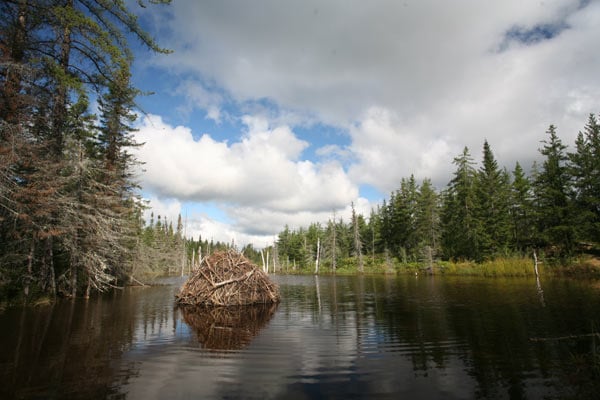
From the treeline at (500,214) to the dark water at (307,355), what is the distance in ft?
99.5

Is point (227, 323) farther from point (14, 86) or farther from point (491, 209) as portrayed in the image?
point (491, 209)

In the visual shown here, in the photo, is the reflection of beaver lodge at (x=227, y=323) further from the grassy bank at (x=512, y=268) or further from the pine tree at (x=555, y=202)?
the pine tree at (x=555, y=202)

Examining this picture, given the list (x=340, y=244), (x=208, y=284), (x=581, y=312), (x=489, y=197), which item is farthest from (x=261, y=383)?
(x=340, y=244)

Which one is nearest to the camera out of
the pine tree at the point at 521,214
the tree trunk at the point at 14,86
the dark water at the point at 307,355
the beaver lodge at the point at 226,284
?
the dark water at the point at 307,355

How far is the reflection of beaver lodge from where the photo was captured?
918 cm

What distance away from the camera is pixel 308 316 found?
1362 cm

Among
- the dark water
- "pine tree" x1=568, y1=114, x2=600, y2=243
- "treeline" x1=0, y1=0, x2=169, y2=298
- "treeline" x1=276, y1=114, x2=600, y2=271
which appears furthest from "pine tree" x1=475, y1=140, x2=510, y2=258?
"treeline" x1=0, y1=0, x2=169, y2=298

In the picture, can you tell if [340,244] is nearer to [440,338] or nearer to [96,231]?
[96,231]

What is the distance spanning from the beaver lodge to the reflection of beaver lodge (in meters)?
0.40

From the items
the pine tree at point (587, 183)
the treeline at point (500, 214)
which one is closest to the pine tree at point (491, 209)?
the treeline at point (500, 214)

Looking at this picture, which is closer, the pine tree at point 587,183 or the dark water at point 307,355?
the dark water at point 307,355

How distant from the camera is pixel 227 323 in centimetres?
1205

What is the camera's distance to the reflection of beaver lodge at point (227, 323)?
9.18m

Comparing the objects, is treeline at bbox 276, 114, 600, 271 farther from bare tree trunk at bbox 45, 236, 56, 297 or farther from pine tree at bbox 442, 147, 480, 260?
bare tree trunk at bbox 45, 236, 56, 297
